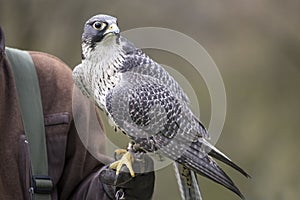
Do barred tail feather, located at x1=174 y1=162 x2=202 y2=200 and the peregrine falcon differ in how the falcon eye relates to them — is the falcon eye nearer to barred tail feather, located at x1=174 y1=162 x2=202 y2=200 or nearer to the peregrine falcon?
the peregrine falcon

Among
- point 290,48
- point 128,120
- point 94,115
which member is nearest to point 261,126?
point 290,48

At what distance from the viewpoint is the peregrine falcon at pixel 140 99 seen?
Result: 8.45ft

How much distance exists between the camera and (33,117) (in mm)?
2855

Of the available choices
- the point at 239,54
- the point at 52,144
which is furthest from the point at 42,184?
the point at 239,54

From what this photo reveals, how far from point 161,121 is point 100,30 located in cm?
37

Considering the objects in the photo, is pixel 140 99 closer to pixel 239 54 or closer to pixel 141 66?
pixel 141 66

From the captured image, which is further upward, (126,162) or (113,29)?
(113,29)

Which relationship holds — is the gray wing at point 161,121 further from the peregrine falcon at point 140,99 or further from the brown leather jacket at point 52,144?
the brown leather jacket at point 52,144

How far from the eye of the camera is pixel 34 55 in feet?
9.80

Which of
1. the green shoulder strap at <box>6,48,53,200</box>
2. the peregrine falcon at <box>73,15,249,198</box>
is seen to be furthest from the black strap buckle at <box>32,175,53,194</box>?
the peregrine falcon at <box>73,15,249,198</box>

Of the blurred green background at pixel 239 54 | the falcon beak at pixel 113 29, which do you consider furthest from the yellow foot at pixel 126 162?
the blurred green background at pixel 239 54

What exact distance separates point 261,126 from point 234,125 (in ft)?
0.61

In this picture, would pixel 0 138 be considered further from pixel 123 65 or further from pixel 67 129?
pixel 123 65

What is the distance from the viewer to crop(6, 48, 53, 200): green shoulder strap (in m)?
2.79
